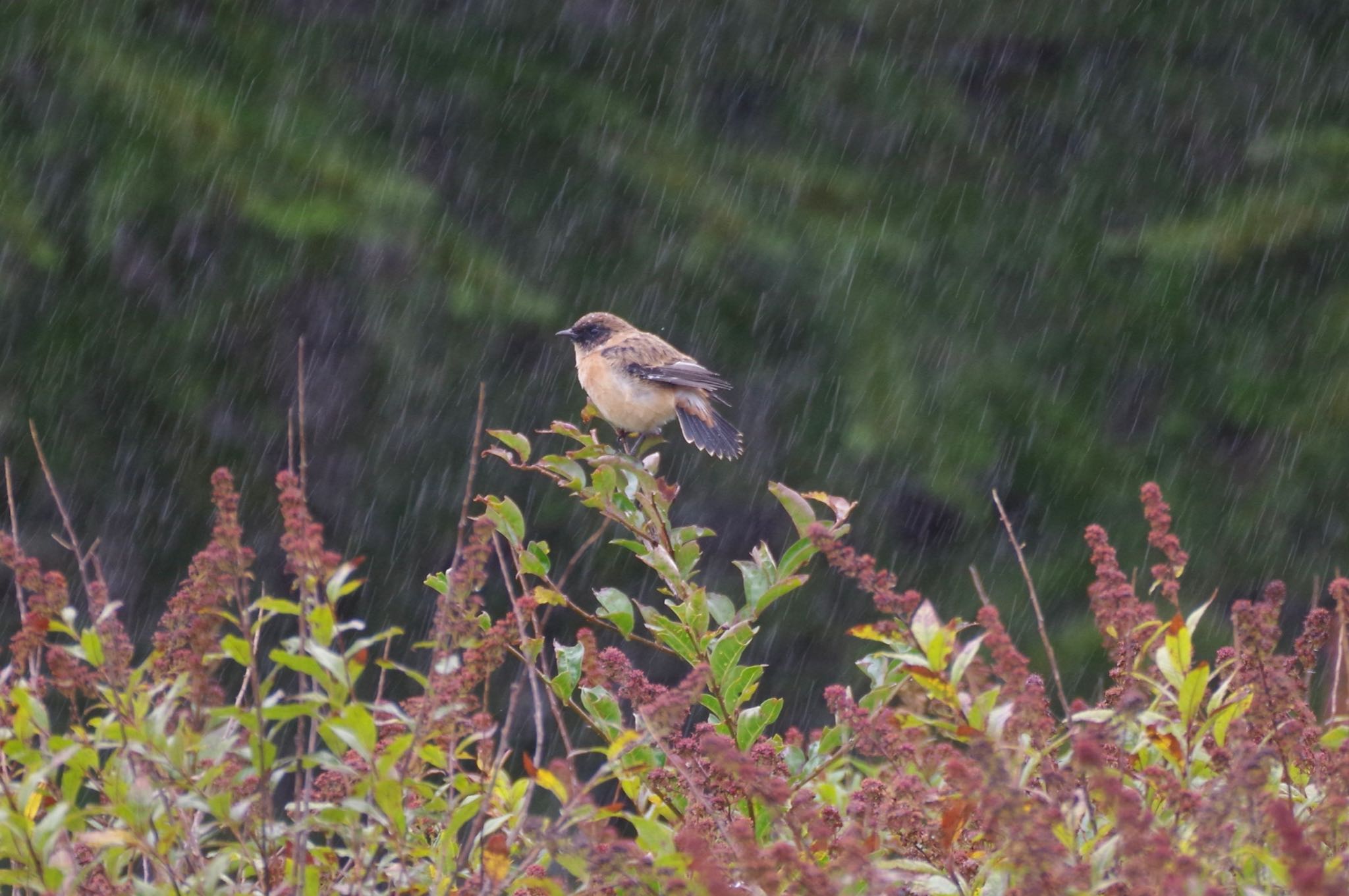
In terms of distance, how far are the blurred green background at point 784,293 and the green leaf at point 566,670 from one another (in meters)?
3.74

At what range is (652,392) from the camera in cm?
492

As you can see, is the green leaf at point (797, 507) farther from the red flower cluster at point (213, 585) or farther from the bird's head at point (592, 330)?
the bird's head at point (592, 330)

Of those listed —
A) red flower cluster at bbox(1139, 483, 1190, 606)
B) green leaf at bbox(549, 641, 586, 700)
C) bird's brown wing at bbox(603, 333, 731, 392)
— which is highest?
red flower cluster at bbox(1139, 483, 1190, 606)

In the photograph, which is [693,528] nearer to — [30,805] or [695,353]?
[30,805]

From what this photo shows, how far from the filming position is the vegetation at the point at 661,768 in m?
1.62

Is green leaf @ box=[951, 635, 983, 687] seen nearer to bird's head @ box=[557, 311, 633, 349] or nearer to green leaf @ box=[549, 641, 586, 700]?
green leaf @ box=[549, 641, 586, 700]

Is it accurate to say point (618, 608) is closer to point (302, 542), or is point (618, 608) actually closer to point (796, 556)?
point (796, 556)

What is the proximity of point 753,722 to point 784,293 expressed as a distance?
427cm

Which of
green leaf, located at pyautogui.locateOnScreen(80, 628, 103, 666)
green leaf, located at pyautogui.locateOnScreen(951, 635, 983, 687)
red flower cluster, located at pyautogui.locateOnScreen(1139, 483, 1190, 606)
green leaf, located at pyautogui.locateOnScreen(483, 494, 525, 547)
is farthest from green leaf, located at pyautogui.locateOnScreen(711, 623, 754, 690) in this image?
green leaf, located at pyautogui.locateOnScreen(80, 628, 103, 666)

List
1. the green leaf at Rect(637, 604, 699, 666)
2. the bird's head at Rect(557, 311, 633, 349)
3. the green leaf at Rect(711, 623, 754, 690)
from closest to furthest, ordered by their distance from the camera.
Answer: the green leaf at Rect(711, 623, 754, 690) < the green leaf at Rect(637, 604, 699, 666) < the bird's head at Rect(557, 311, 633, 349)

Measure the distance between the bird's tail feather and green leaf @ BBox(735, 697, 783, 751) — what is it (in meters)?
2.32

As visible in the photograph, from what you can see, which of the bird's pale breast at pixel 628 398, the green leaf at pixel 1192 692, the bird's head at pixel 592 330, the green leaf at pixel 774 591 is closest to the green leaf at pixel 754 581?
the green leaf at pixel 774 591

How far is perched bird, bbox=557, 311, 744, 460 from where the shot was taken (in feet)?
16.0

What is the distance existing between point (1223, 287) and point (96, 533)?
532cm
